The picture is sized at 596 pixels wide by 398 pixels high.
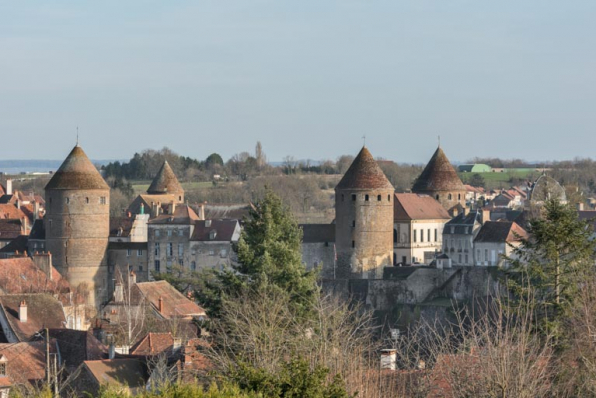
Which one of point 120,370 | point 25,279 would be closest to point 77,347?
point 120,370

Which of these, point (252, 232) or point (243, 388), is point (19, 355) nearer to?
point (252, 232)

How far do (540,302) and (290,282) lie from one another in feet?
29.0

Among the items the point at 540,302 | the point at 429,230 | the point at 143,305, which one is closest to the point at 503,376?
the point at 540,302

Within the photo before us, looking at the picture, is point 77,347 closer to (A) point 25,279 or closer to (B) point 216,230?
(A) point 25,279

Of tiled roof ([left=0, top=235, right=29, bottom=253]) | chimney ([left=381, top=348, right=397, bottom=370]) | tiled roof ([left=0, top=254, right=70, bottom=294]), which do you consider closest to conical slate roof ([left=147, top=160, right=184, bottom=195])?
tiled roof ([left=0, top=235, right=29, bottom=253])

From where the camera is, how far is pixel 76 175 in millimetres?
70000

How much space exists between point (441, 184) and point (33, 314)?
3742 cm

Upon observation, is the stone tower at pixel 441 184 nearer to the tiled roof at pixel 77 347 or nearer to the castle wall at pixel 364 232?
the castle wall at pixel 364 232

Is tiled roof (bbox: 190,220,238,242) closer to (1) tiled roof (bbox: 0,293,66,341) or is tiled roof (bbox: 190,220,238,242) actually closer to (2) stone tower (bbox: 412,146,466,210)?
(2) stone tower (bbox: 412,146,466,210)

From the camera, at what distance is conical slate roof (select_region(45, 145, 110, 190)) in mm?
69500

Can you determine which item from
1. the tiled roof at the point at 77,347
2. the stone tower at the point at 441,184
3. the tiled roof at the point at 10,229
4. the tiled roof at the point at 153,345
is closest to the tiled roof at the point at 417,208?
the stone tower at the point at 441,184

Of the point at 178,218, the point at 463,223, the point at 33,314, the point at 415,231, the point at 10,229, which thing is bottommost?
the point at 33,314

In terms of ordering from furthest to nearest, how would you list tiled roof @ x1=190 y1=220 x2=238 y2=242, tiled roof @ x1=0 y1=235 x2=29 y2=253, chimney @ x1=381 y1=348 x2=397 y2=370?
tiled roof @ x1=0 y1=235 x2=29 y2=253
tiled roof @ x1=190 y1=220 x2=238 y2=242
chimney @ x1=381 y1=348 x2=397 y2=370

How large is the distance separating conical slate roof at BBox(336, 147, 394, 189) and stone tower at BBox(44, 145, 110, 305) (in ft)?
38.8
